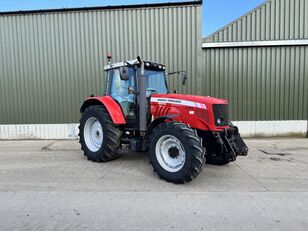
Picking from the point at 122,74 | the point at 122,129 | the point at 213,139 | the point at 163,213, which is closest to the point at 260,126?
the point at 213,139

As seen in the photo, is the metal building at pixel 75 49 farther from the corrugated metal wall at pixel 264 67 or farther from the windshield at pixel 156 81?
the windshield at pixel 156 81

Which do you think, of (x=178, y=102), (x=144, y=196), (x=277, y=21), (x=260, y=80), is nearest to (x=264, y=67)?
(x=260, y=80)

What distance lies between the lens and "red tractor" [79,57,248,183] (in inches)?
161

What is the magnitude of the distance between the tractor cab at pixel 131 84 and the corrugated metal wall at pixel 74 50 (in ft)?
10.2

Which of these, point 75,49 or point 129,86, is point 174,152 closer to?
point 129,86

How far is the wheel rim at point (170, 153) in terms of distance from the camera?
13.7ft

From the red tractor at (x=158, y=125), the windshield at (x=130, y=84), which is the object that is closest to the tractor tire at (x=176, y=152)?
the red tractor at (x=158, y=125)

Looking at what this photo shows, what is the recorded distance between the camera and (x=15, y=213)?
311 centimetres

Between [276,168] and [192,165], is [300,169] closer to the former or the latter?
[276,168]

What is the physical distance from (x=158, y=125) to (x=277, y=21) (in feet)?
22.3

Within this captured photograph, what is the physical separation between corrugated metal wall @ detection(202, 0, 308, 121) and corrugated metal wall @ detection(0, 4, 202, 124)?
3.04 ft

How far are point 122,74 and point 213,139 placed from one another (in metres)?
2.12

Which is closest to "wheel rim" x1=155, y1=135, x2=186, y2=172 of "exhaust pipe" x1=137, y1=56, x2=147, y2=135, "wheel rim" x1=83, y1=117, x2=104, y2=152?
"exhaust pipe" x1=137, y1=56, x2=147, y2=135

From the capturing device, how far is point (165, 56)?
28.2 feet
